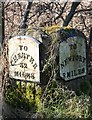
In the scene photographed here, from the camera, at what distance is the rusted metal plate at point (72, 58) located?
14.1ft

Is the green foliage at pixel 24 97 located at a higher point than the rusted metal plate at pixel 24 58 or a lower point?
lower

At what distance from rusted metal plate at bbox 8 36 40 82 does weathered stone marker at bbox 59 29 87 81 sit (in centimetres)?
26

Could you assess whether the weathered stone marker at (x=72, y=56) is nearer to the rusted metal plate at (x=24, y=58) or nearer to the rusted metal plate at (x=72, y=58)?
the rusted metal plate at (x=72, y=58)

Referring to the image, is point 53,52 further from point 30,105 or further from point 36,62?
point 30,105

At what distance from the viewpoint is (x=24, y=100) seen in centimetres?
446

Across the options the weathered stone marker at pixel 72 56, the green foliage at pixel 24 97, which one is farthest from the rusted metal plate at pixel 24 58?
the weathered stone marker at pixel 72 56

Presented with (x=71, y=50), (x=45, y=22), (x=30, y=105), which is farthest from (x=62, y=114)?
(x=45, y=22)

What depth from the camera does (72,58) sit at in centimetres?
442

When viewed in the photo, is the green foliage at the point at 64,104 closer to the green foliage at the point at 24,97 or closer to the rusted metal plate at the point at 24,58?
the green foliage at the point at 24,97

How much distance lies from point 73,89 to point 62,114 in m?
0.44

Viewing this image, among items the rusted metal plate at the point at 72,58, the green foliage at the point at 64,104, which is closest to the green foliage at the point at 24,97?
the green foliage at the point at 64,104

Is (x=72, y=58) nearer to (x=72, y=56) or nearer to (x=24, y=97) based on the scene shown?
(x=72, y=56)

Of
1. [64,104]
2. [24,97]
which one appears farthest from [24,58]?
[64,104]

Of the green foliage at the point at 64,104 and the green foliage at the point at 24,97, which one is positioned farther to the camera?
the green foliage at the point at 24,97
